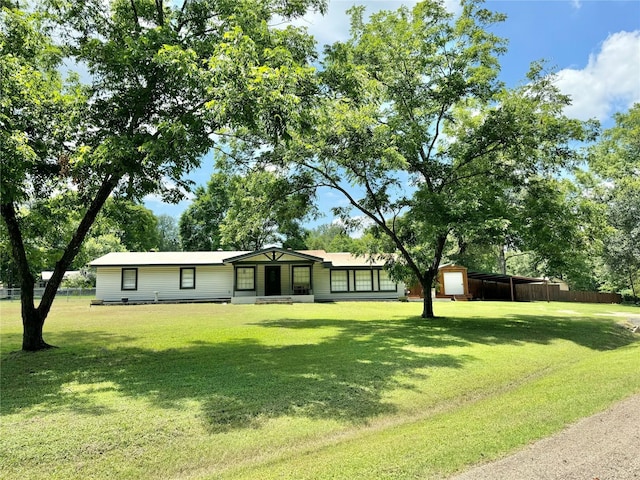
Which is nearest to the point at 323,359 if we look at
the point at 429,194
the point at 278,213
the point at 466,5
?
the point at 429,194

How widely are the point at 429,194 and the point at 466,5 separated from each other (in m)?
7.51

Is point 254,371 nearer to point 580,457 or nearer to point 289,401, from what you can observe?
point 289,401

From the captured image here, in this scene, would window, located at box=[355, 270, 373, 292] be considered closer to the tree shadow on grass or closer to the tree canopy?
the tree canopy

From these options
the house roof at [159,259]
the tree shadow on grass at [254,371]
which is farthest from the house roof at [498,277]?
the tree shadow on grass at [254,371]

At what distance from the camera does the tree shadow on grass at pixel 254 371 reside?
5281mm

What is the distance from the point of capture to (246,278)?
86.5 ft

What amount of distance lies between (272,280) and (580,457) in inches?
939

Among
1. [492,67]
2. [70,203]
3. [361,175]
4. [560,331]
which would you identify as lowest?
[560,331]

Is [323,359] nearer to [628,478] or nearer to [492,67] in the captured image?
[628,478]

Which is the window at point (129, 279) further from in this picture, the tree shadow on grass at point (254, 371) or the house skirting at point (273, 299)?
the tree shadow on grass at point (254, 371)

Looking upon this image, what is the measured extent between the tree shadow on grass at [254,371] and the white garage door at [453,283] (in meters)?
17.6

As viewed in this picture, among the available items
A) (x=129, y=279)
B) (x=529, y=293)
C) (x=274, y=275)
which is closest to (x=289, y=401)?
(x=274, y=275)

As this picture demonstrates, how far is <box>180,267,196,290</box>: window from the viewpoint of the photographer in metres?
25.9

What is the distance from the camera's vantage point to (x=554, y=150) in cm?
1368
